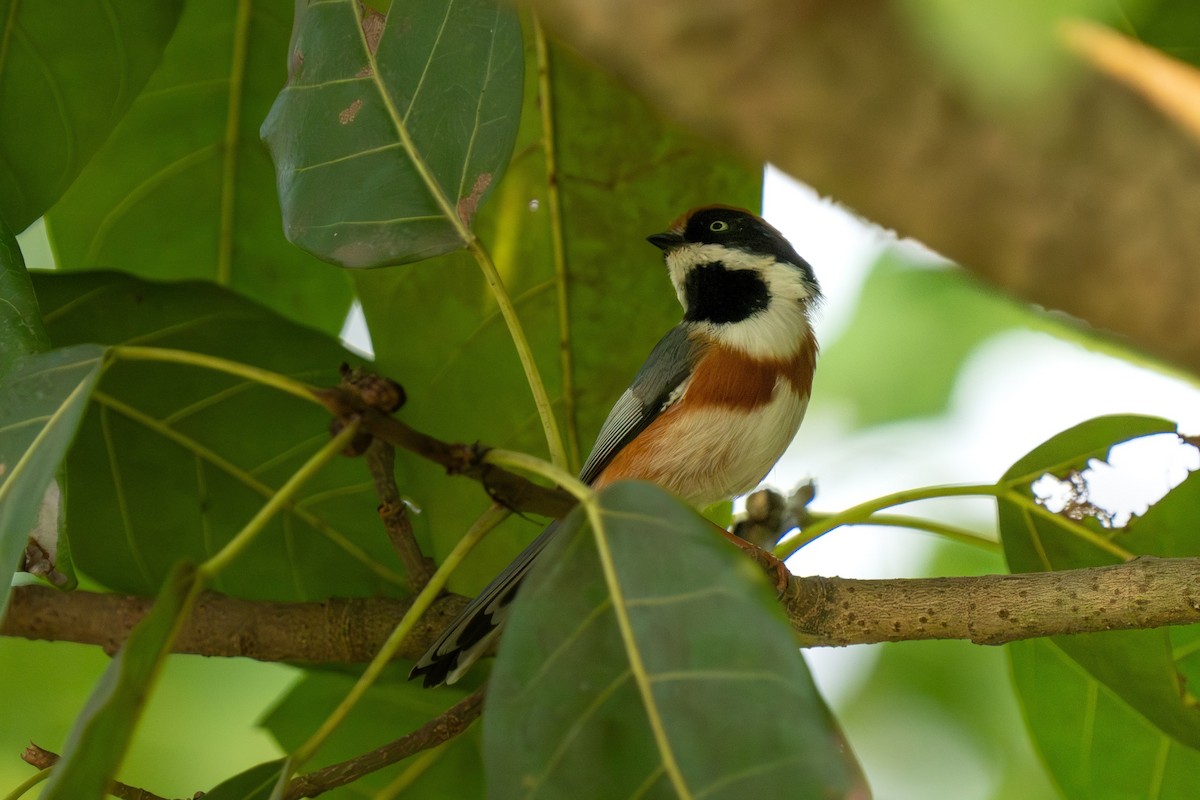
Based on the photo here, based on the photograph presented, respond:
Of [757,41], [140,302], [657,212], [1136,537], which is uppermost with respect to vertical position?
[657,212]

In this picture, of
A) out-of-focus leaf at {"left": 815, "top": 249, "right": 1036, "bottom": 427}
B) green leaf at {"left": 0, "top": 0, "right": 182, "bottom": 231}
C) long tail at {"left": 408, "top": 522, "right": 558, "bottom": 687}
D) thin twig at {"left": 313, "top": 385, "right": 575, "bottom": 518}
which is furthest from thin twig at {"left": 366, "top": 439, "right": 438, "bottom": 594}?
out-of-focus leaf at {"left": 815, "top": 249, "right": 1036, "bottom": 427}

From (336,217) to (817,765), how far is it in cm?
143

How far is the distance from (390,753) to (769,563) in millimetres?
899

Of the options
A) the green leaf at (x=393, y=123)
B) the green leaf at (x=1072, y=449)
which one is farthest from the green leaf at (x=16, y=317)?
the green leaf at (x=1072, y=449)

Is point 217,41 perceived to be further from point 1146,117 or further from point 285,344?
point 1146,117

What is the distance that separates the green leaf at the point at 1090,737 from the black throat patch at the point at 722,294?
1.21 m

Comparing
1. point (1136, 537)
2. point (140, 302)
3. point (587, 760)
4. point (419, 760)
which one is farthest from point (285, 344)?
point (1136, 537)

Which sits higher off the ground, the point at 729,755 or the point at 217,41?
the point at 217,41

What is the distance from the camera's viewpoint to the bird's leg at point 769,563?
2449mm

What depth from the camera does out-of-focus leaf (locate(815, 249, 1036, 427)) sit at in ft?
18.1

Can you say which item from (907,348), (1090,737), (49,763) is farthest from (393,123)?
(907,348)

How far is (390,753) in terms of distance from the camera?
234 cm

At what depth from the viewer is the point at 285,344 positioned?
2.79 meters

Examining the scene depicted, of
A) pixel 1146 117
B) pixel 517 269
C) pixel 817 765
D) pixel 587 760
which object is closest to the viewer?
pixel 1146 117
